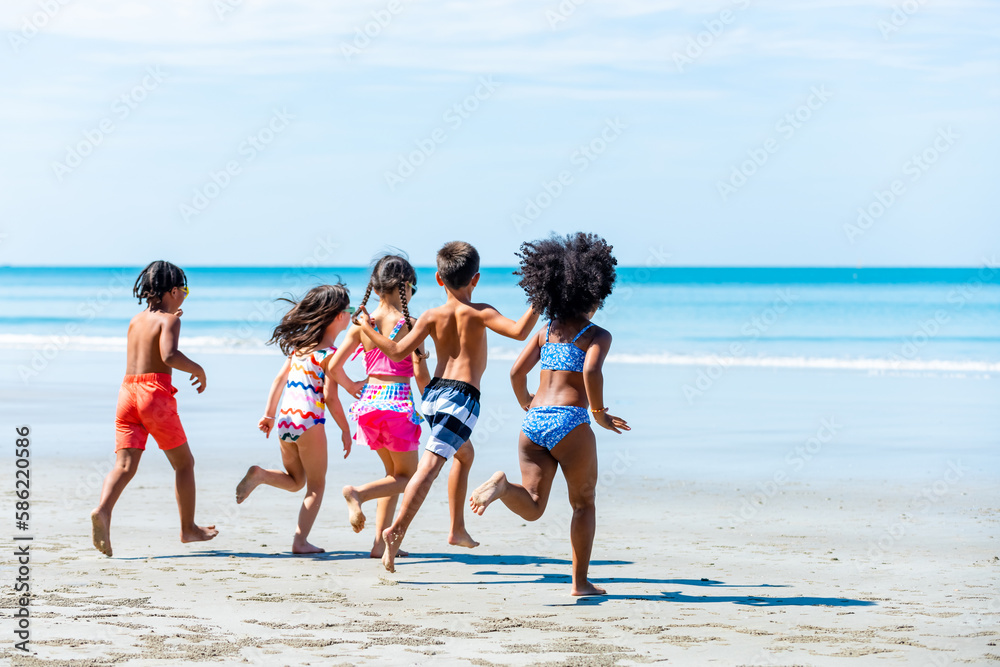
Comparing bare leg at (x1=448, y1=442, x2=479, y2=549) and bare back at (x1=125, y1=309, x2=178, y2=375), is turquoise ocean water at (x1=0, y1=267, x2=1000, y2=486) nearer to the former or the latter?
bare back at (x1=125, y1=309, x2=178, y2=375)

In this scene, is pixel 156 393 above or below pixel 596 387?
below

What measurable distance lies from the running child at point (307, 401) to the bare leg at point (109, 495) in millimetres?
635

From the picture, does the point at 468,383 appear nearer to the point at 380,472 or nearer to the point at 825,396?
the point at 380,472

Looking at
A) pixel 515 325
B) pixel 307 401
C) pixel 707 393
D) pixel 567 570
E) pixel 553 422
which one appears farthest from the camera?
pixel 707 393

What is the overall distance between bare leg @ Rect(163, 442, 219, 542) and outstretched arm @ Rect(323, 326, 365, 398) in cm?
98

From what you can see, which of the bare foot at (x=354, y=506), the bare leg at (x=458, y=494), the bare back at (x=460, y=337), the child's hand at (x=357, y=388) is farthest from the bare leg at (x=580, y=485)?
the child's hand at (x=357, y=388)

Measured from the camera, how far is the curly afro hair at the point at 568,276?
5.21 meters

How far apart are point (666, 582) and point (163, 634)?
8.56 feet

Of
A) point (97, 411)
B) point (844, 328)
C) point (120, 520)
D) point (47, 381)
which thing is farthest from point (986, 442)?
point (844, 328)

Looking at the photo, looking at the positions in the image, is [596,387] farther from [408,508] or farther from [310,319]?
[310,319]

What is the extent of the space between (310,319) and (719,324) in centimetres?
3213

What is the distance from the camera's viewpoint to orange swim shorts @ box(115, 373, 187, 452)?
605 centimetres

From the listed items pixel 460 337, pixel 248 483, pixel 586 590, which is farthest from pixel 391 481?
pixel 586 590

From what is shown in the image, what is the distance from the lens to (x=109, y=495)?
5.91 metres
